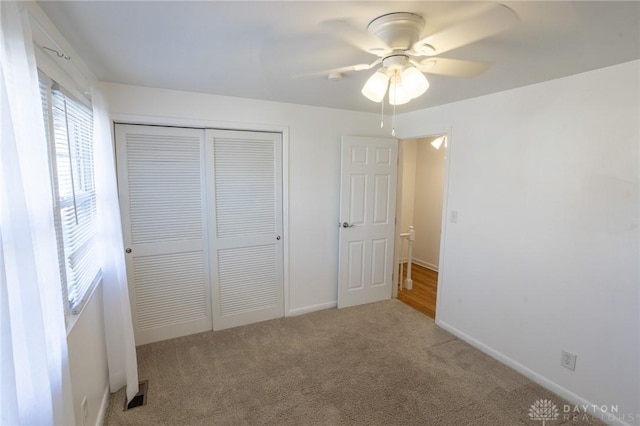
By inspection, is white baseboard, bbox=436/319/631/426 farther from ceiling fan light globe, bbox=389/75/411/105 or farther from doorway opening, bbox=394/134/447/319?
ceiling fan light globe, bbox=389/75/411/105

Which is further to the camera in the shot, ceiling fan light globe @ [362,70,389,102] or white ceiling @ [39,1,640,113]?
ceiling fan light globe @ [362,70,389,102]

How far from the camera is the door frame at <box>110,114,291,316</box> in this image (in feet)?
8.57

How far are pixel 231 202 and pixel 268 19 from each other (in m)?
1.92

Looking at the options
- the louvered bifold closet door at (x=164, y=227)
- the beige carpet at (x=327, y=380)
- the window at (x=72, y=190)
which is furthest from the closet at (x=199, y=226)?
the window at (x=72, y=190)

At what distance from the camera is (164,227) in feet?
9.36

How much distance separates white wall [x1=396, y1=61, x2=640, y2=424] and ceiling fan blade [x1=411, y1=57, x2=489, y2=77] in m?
1.12

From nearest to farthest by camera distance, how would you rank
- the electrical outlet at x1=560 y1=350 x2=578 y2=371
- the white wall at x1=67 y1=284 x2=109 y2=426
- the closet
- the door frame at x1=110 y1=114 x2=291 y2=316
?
the white wall at x1=67 y1=284 x2=109 y2=426 < the electrical outlet at x1=560 y1=350 x2=578 y2=371 < the door frame at x1=110 y1=114 x2=291 y2=316 < the closet

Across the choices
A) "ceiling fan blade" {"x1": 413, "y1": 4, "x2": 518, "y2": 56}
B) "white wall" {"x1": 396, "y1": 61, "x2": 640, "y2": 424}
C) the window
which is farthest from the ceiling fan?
the window

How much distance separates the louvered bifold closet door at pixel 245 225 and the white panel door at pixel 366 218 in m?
0.74

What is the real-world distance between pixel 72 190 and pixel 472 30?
2253 millimetres

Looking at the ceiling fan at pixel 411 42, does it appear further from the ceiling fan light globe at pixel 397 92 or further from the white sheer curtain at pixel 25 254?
the white sheer curtain at pixel 25 254

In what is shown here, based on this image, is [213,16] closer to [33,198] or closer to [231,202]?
[33,198]

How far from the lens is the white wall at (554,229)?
194 centimetres

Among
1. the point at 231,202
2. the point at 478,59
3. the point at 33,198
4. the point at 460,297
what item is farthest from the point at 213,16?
the point at 460,297
